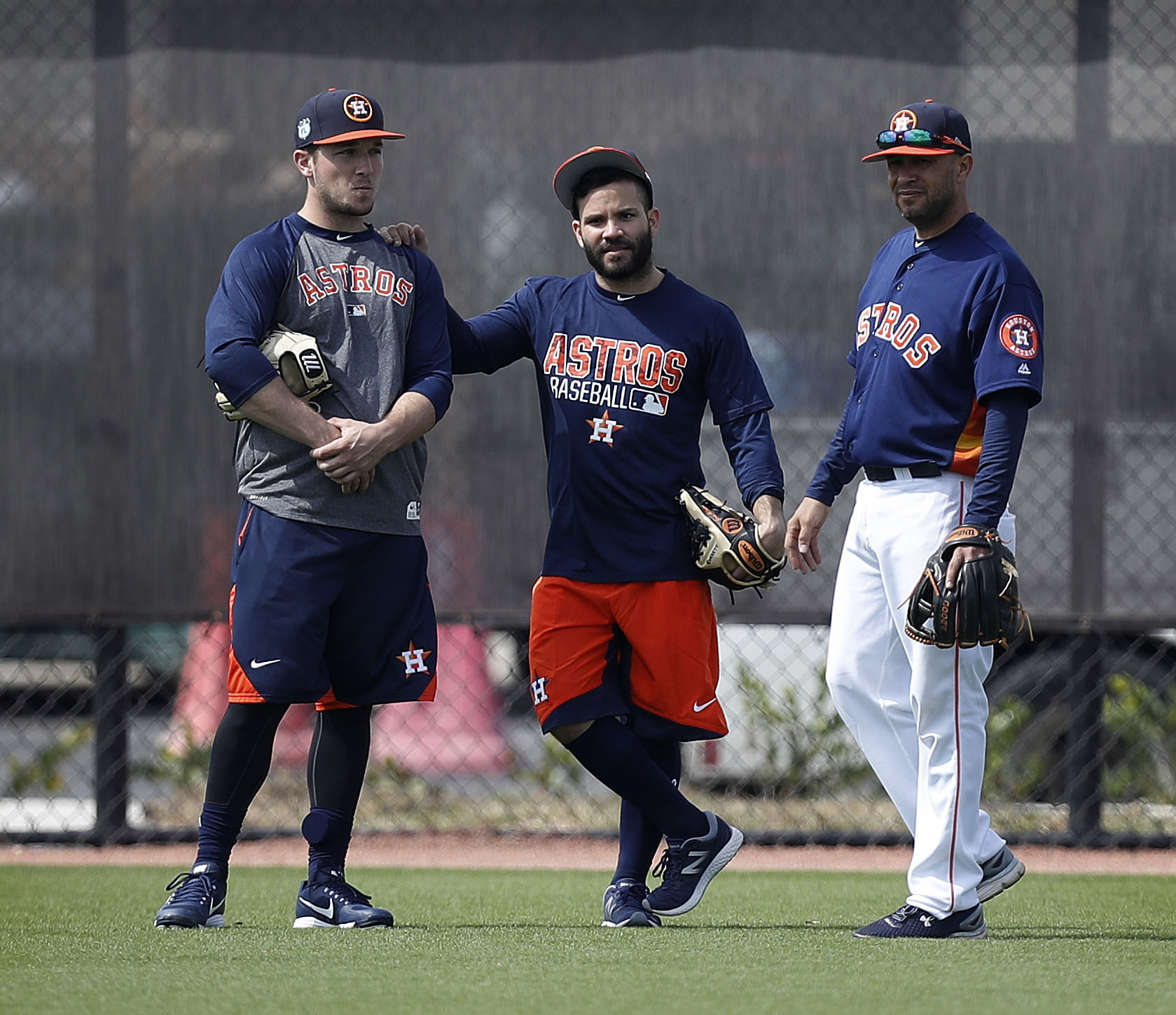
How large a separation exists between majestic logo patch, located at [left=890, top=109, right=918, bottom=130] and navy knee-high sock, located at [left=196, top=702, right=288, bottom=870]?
6.84ft

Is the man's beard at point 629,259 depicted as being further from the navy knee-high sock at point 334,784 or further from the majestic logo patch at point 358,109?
the navy knee-high sock at point 334,784

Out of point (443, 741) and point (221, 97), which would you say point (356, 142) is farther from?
point (443, 741)

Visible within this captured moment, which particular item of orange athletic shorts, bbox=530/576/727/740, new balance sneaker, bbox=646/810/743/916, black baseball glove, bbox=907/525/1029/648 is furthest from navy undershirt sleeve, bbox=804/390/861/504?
new balance sneaker, bbox=646/810/743/916

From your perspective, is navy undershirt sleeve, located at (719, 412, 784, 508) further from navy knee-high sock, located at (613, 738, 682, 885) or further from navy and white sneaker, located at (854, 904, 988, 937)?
navy and white sneaker, located at (854, 904, 988, 937)

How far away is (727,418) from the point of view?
415 centimetres

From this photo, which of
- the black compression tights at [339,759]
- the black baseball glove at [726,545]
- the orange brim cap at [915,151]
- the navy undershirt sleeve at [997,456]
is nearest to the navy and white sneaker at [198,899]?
the black compression tights at [339,759]

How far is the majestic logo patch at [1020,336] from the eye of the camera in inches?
147

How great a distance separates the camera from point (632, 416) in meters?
4.07

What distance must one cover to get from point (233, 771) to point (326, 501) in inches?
27.7

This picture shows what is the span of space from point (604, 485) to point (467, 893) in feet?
5.23

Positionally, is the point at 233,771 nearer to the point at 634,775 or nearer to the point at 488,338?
the point at 634,775

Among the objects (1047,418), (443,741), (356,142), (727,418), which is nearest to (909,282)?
(727,418)

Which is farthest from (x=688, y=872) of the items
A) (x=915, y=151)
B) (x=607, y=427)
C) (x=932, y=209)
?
(x=915, y=151)

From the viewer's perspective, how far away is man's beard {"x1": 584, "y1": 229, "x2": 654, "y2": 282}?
4.07m
